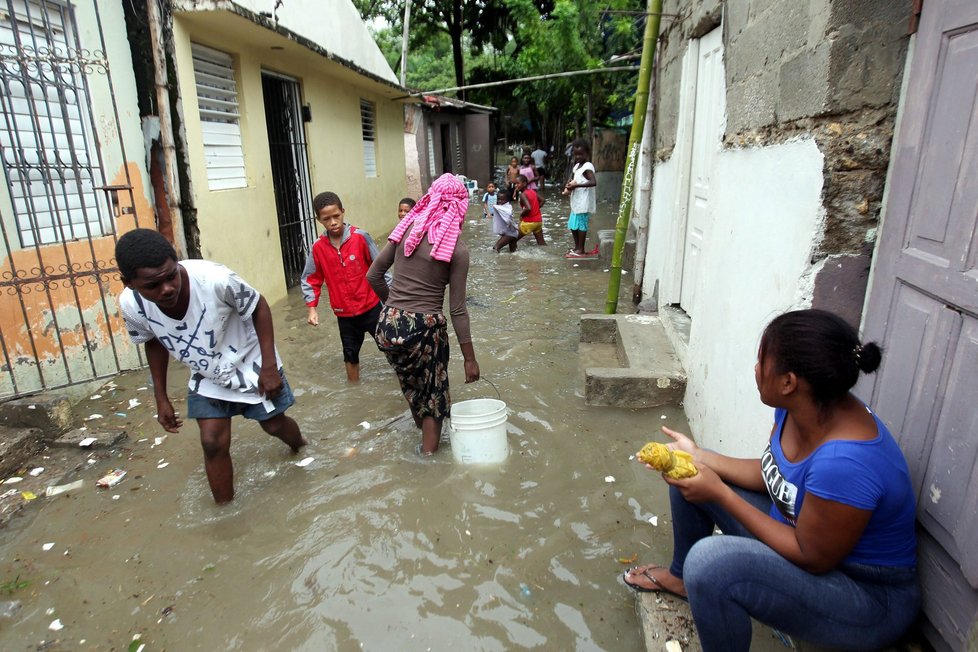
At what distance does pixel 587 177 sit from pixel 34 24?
22.7 feet

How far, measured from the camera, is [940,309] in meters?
1.64

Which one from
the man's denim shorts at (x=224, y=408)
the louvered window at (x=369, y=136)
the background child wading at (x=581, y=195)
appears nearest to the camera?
the man's denim shorts at (x=224, y=408)

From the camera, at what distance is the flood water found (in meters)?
2.30

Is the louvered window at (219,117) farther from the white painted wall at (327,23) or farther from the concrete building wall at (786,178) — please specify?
the concrete building wall at (786,178)

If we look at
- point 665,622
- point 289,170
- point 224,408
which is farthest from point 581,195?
point 665,622

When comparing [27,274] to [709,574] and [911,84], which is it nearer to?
[709,574]

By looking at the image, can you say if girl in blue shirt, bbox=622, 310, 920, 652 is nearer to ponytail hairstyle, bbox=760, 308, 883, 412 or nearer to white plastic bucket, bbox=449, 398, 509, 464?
ponytail hairstyle, bbox=760, 308, 883, 412

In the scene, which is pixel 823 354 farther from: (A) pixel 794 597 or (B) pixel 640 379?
(B) pixel 640 379

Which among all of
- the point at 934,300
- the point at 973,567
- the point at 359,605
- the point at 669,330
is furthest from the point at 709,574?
the point at 669,330

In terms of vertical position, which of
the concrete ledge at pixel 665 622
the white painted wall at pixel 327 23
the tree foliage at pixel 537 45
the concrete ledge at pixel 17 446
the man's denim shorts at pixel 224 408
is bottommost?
the concrete ledge at pixel 17 446

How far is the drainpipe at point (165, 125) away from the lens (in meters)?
4.92

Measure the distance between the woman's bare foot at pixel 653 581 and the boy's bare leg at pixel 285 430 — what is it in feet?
6.66

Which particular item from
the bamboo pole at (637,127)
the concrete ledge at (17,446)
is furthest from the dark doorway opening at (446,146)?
the concrete ledge at (17,446)

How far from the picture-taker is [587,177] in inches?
361
